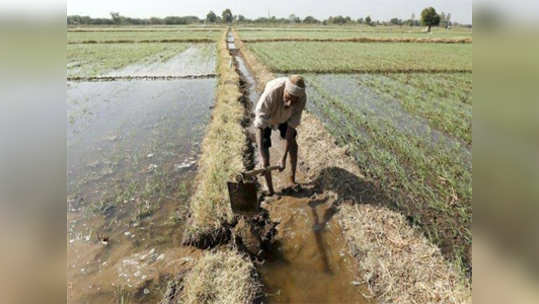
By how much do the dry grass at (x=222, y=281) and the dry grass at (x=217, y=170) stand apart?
475 mm

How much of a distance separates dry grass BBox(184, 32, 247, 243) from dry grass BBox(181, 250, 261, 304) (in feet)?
1.56

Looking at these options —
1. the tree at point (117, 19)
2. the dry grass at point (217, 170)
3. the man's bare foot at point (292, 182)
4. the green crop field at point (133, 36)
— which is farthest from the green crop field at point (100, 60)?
the tree at point (117, 19)

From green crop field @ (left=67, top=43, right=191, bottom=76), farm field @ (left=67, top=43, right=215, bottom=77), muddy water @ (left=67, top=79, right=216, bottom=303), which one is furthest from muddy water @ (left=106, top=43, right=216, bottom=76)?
muddy water @ (left=67, top=79, right=216, bottom=303)

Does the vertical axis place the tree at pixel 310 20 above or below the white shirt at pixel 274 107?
above

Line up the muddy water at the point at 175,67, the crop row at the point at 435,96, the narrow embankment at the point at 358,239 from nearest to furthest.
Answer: the narrow embankment at the point at 358,239 < the crop row at the point at 435,96 < the muddy water at the point at 175,67

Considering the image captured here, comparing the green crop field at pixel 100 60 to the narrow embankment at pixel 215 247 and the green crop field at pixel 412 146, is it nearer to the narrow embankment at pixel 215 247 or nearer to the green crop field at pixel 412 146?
the green crop field at pixel 412 146

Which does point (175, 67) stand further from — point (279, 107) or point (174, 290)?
point (174, 290)

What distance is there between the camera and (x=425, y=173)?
15.8 feet

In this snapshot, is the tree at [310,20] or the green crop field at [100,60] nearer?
the green crop field at [100,60]

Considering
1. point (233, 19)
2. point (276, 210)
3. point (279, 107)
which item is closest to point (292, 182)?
point (276, 210)

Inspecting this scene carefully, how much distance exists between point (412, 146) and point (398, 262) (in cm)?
337

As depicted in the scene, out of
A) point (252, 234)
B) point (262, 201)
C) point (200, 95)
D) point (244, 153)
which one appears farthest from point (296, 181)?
point (200, 95)

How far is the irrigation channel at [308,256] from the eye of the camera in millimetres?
2918
